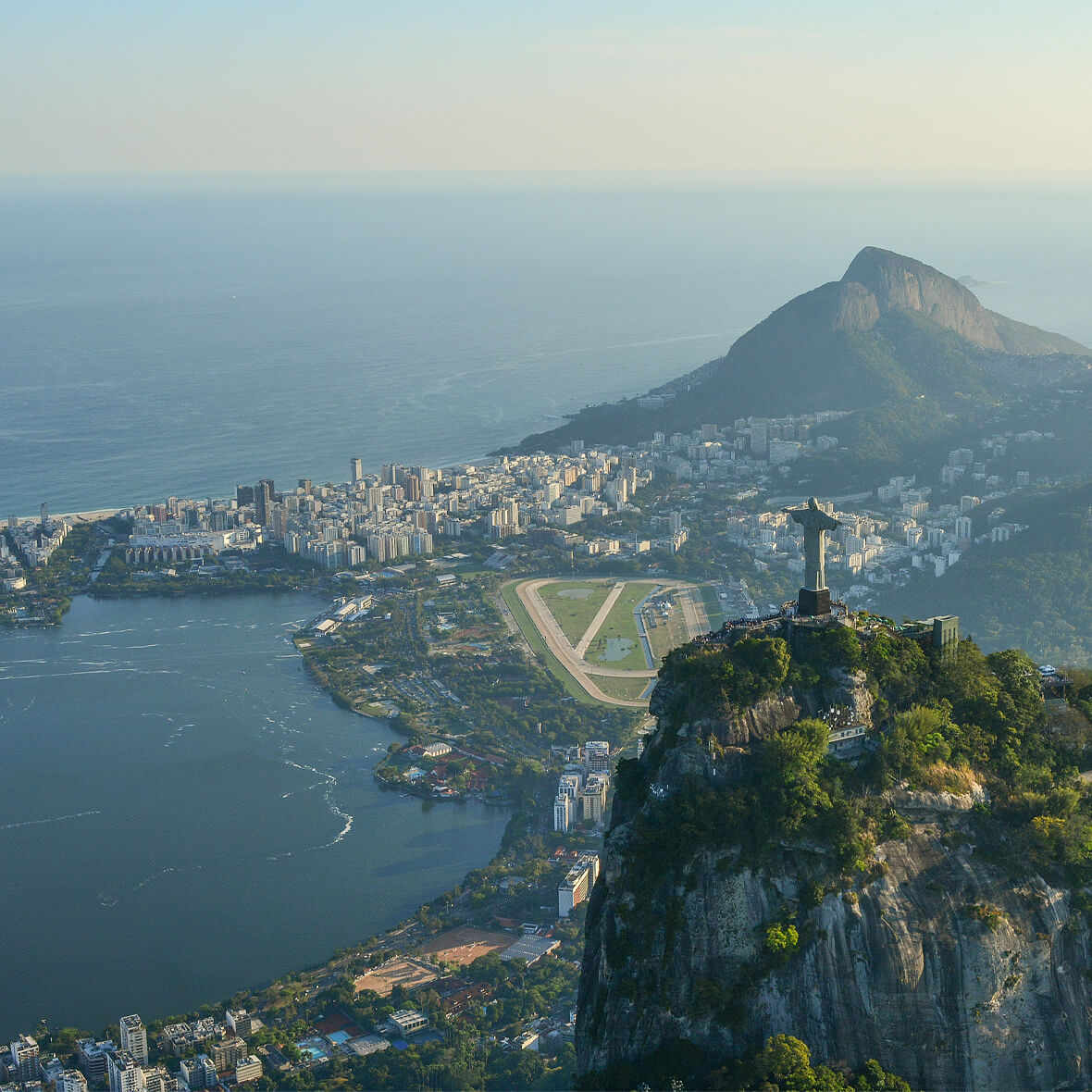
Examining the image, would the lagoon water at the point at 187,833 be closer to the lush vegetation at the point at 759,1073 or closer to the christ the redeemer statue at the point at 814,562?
the lush vegetation at the point at 759,1073

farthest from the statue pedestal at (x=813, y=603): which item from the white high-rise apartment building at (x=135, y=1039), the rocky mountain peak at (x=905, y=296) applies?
the rocky mountain peak at (x=905, y=296)

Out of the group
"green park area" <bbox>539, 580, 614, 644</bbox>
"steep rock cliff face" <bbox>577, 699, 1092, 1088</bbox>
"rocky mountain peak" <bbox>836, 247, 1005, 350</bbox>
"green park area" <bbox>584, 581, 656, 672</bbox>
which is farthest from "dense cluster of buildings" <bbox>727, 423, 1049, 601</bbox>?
"steep rock cliff face" <bbox>577, 699, 1092, 1088</bbox>

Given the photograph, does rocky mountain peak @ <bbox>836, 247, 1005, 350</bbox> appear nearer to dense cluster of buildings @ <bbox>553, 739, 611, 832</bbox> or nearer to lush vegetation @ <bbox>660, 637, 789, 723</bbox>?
dense cluster of buildings @ <bbox>553, 739, 611, 832</bbox>

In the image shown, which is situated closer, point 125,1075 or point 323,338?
point 125,1075

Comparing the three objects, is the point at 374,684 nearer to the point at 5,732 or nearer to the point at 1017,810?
the point at 5,732

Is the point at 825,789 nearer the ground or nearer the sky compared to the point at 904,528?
nearer the sky

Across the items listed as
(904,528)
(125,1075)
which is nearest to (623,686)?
(904,528)

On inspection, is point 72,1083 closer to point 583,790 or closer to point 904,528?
point 583,790
